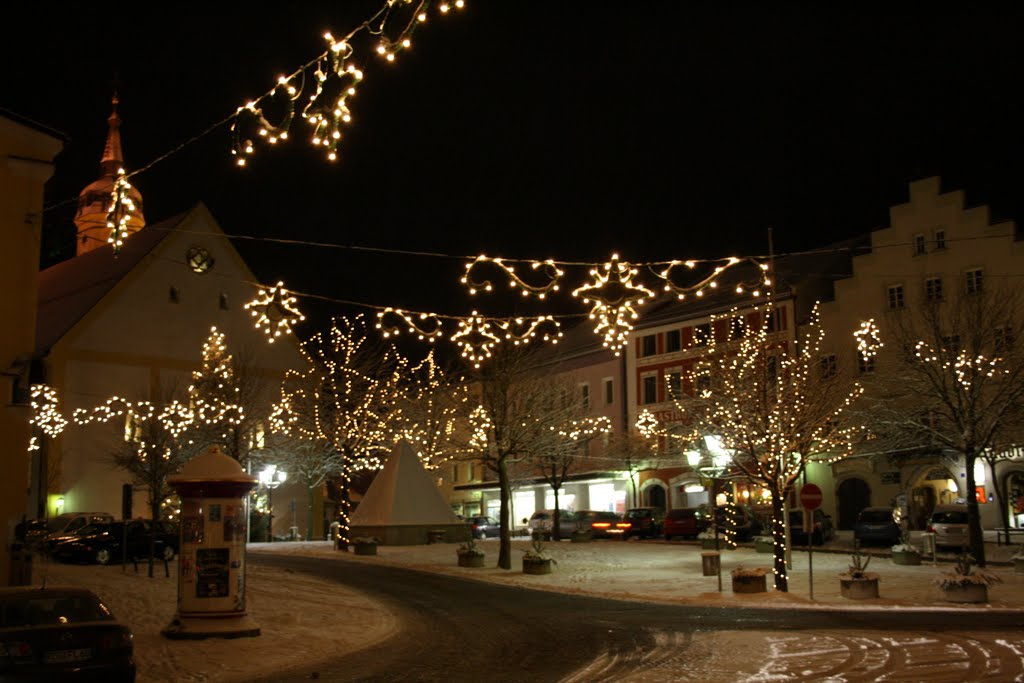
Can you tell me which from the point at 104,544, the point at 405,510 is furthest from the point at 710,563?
the point at 104,544

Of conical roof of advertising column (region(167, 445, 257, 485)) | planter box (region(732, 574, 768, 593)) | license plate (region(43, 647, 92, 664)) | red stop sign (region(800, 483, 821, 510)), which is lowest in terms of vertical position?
planter box (region(732, 574, 768, 593))

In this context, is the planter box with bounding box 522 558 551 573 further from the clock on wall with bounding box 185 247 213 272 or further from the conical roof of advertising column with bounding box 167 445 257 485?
the clock on wall with bounding box 185 247 213 272

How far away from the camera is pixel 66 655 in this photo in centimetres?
1030

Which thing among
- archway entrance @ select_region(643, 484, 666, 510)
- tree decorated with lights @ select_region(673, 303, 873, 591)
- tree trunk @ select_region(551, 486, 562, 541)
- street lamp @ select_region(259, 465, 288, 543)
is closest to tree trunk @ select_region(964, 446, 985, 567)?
tree decorated with lights @ select_region(673, 303, 873, 591)

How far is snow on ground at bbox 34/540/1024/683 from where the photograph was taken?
1405cm

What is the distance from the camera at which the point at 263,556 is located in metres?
35.4

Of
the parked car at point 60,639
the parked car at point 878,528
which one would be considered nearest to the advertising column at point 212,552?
the parked car at point 60,639

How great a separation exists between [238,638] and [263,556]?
2079cm

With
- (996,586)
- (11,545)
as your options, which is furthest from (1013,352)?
(11,545)

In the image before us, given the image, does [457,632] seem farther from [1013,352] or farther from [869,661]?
[1013,352]

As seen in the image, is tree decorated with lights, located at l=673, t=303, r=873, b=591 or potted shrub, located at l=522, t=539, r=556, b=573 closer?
tree decorated with lights, located at l=673, t=303, r=873, b=591

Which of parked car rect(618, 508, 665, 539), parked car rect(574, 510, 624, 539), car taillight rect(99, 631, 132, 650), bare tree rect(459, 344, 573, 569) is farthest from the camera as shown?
parked car rect(574, 510, 624, 539)

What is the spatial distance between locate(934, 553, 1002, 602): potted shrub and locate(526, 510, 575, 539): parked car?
85.9ft

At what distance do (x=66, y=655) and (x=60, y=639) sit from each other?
0.17 m
